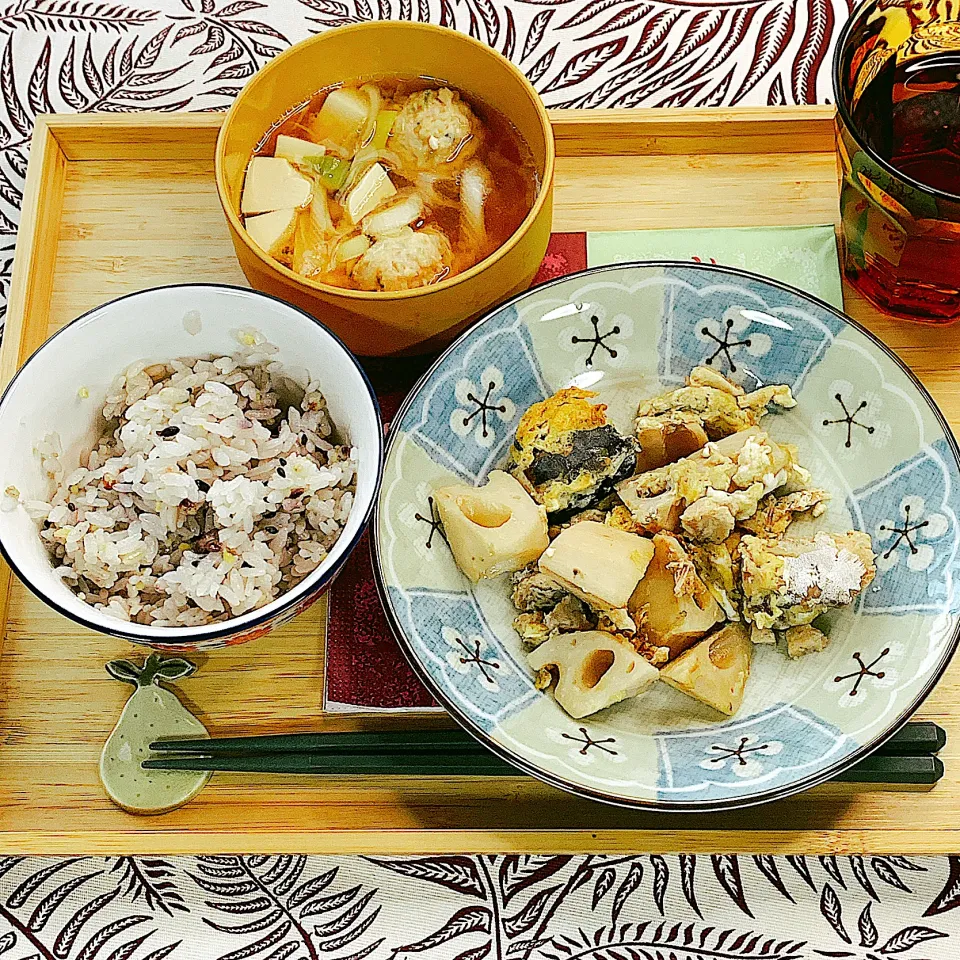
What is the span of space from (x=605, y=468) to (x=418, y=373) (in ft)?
1.12

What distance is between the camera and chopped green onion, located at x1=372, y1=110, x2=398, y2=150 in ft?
4.86

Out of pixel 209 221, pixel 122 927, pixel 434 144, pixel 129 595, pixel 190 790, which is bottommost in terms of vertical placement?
pixel 122 927

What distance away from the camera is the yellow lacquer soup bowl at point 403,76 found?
135 cm

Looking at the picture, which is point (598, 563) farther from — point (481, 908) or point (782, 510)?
point (481, 908)

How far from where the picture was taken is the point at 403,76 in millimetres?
1513

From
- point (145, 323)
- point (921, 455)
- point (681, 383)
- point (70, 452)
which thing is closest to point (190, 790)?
point (70, 452)

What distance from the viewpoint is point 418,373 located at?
5.03ft

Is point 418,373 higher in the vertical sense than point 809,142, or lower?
lower

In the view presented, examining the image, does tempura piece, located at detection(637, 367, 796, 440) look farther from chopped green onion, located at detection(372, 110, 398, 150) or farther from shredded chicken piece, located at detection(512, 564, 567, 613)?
chopped green onion, located at detection(372, 110, 398, 150)

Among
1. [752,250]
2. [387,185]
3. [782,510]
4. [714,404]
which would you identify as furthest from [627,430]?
[387,185]

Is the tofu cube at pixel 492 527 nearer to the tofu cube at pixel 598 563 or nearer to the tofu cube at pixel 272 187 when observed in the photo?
the tofu cube at pixel 598 563

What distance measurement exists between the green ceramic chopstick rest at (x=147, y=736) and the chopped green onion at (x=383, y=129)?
2.39 ft

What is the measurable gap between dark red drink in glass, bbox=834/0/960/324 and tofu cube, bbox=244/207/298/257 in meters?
0.71

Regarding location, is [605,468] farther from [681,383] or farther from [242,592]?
[242,592]
